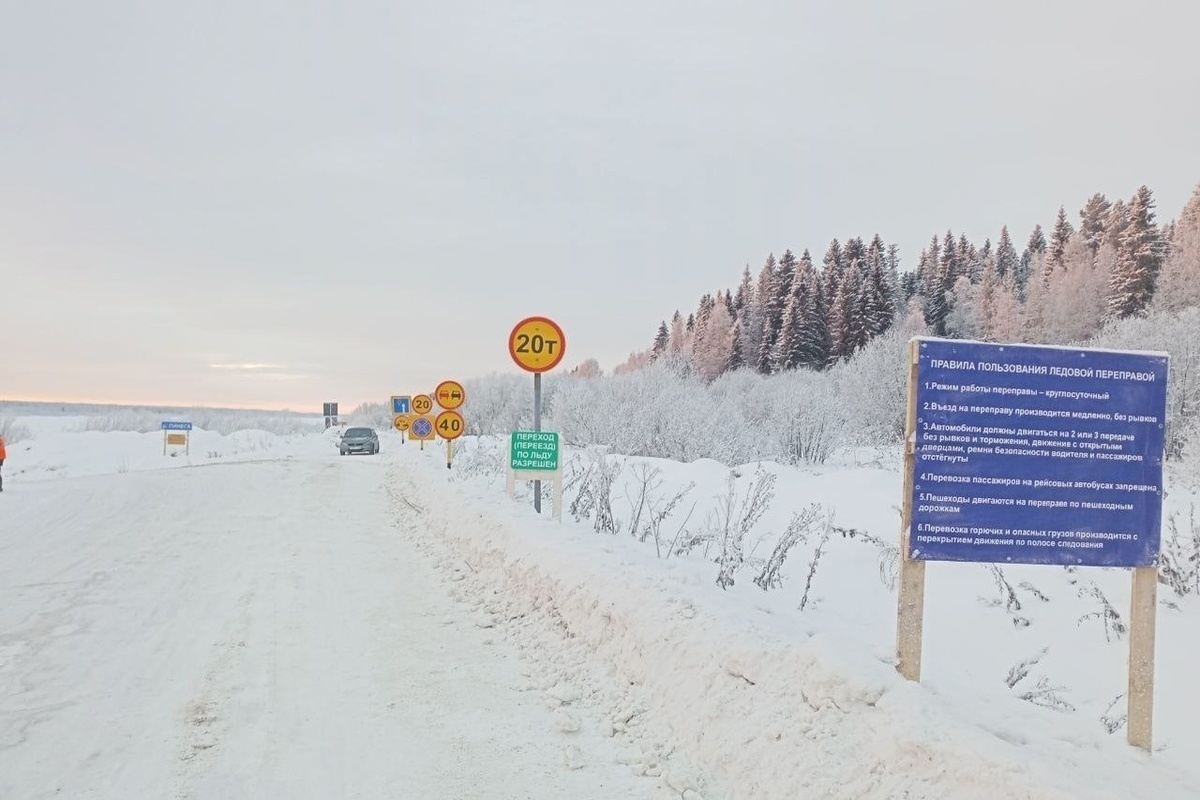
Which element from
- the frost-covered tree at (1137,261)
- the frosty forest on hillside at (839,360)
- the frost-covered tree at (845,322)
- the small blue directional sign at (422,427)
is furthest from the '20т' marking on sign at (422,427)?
the frost-covered tree at (1137,261)

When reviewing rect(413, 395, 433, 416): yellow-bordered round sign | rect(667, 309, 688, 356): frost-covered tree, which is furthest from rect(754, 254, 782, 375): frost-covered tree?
rect(413, 395, 433, 416): yellow-bordered round sign

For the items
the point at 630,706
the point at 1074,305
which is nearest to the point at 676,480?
the point at 630,706

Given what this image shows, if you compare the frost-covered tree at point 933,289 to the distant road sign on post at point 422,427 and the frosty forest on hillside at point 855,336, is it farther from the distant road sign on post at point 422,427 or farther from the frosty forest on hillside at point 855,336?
the distant road sign on post at point 422,427

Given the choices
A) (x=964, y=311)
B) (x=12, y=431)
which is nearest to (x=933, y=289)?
(x=964, y=311)

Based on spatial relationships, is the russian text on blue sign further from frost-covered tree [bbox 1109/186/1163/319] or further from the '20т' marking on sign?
frost-covered tree [bbox 1109/186/1163/319]

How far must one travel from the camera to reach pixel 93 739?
4316 millimetres

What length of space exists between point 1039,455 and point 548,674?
357 cm

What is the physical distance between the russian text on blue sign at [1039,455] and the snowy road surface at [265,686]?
2.12m

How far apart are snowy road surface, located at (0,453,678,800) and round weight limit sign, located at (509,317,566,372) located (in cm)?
305

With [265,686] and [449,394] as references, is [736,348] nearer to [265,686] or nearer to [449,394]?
[449,394]

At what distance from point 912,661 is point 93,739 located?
A: 4590 millimetres

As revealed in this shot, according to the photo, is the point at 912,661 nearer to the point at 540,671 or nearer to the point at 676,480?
the point at 540,671

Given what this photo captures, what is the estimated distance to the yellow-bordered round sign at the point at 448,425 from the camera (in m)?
17.3

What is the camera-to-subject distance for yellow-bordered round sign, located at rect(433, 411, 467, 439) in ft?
56.7
